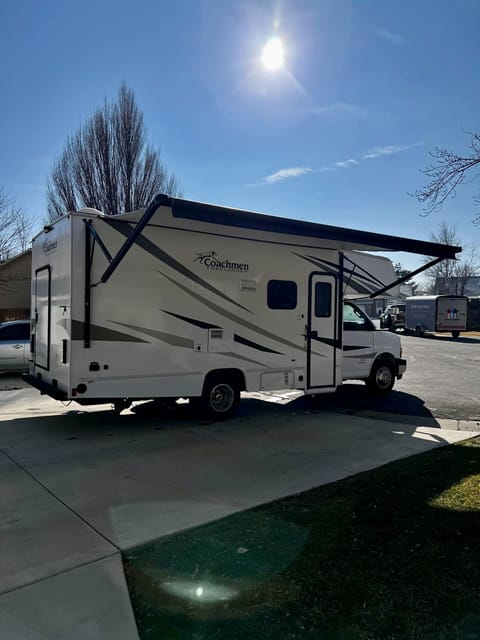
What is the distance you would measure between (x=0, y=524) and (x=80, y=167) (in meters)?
22.8

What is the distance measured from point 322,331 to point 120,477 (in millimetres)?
4794

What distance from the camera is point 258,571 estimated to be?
3.39 metres

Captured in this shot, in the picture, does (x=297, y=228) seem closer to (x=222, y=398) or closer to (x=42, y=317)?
(x=222, y=398)

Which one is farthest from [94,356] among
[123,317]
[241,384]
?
[241,384]

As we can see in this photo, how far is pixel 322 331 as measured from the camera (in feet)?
29.7

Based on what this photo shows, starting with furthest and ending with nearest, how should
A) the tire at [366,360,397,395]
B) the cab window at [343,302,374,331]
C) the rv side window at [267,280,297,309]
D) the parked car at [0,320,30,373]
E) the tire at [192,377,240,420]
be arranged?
1. the parked car at [0,320,30,373]
2. the tire at [366,360,397,395]
3. the cab window at [343,302,374,331]
4. the rv side window at [267,280,297,309]
5. the tire at [192,377,240,420]

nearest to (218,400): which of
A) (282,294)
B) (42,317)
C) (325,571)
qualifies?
(282,294)

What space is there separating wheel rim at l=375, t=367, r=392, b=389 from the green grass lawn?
236 inches

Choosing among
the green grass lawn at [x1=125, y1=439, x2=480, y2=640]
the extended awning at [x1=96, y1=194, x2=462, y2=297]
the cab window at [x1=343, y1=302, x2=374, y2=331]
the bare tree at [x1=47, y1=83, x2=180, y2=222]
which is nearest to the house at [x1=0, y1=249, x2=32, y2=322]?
the bare tree at [x1=47, y1=83, x2=180, y2=222]

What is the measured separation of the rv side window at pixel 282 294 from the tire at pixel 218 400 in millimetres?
1513

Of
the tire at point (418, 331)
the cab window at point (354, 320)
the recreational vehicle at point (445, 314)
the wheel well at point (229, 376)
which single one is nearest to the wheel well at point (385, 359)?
the cab window at point (354, 320)

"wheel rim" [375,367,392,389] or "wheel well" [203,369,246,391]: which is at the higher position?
"wheel well" [203,369,246,391]

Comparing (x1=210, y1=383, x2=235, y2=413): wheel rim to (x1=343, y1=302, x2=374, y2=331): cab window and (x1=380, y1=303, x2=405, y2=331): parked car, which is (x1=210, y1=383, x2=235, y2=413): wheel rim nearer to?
(x1=343, y1=302, x2=374, y2=331): cab window

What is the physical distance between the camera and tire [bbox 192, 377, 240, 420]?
7.90 m
